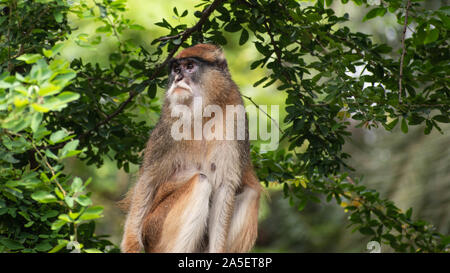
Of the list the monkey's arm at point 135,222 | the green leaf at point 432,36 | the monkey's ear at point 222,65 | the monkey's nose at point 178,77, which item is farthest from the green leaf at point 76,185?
the green leaf at point 432,36

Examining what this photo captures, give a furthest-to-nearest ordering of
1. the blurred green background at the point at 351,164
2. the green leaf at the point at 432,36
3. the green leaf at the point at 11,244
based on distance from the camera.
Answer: the blurred green background at the point at 351,164 → the green leaf at the point at 432,36 → the green leaf at the point at 11,244

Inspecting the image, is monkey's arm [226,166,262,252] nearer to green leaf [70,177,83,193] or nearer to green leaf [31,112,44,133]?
green leaf [70,177,83,193]

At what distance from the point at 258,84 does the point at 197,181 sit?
35.1 inches

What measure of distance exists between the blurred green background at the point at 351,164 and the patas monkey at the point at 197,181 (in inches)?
32.9

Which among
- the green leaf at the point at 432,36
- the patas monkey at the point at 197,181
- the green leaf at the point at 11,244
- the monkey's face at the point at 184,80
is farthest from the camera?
the monkey's face at the point at 184,80

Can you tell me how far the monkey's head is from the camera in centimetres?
331

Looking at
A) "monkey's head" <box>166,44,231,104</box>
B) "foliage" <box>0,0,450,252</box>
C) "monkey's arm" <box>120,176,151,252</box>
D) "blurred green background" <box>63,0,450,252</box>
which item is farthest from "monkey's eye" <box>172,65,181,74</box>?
"blurred green background" <box>63,0,450,252</box>

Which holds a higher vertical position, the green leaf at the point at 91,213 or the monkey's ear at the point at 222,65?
the monkey's ear at the point at 222,65

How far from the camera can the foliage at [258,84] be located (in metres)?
2.72

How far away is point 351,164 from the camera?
7.31 meters

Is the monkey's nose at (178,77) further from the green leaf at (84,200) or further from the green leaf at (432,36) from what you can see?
the green leaf at (432,36)

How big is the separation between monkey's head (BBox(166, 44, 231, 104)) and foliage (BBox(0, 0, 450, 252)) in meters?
0.14

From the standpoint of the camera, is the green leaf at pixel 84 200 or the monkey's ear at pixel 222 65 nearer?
the green leaf at pixel 84 200

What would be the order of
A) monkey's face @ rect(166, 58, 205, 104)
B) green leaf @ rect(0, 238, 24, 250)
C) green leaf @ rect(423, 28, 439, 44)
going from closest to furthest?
1. green leaf @ rect(0, 238, 24, 250)
2. green leaf @ rect(423, 28, 439, 44)
3. monkey's face @ rect(166, 58, 205, 104)
